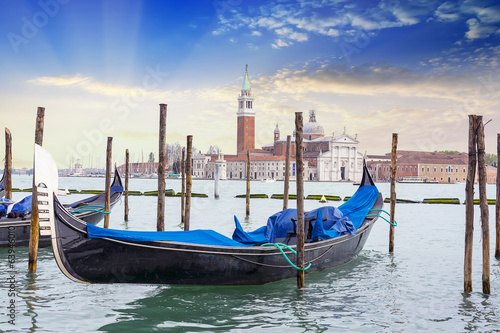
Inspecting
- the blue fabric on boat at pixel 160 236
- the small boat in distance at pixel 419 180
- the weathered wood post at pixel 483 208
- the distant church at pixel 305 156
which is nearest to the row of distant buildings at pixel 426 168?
the small boat in distance at pixel 419 180

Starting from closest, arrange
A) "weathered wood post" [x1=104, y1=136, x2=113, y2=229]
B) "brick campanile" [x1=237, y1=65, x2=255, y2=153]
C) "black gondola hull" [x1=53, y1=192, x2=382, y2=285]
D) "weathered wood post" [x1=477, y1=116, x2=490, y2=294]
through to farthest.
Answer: "black gondola hull" [x1=53, y1=192, x2=382, y2=285] < "weathered wood post" [x1=477, y1=116, x2=490, y2=294] < "weathered wood post" [x1=104, y1=136, x2=113, y2=229] < "brick campanile" [x1=237, y1=65, x2=255, y2=153]

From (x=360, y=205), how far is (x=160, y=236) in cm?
475

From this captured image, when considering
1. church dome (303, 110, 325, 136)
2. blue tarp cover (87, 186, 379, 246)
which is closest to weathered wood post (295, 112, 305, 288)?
blue tarp cover (87, 186, 379, 246)

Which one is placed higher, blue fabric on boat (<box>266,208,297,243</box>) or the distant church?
the distant church

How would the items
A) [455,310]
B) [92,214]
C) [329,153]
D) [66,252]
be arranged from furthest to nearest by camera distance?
[329,153] < [92,214] < [455,310] < [66,252]

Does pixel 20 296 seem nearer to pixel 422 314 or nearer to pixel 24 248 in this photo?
pixel 24 248

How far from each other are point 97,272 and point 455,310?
3829 millimetres

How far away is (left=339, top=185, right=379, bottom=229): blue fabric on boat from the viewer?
29.3 ft

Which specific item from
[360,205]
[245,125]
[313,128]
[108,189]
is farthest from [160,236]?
[313,128]

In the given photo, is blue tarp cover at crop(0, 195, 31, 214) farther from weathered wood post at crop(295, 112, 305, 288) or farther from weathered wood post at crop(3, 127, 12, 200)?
weathered wood post at crop(295, 112, 305, 288)

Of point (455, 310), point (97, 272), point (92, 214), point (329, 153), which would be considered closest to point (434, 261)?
point (455, 310)

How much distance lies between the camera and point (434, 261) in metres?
9.15

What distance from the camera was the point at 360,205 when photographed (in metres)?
9.47

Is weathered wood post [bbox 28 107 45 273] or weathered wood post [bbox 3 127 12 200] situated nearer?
weathered wood post [bbox 28 107 45 273]
